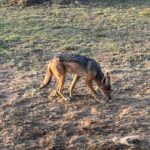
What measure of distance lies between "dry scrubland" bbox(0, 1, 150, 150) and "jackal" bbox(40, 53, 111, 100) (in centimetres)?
27

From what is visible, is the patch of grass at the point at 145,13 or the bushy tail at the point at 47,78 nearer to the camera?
the bushy tail at the point at 47,78

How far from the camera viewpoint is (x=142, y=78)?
36.0 ft

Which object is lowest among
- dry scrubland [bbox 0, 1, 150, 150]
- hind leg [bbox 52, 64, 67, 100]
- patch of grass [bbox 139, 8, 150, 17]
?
dry scrubland [bbox 0, 1, 150, 150]

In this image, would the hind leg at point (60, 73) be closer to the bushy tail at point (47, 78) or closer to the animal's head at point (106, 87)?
the bushy tail at point (47, 78)

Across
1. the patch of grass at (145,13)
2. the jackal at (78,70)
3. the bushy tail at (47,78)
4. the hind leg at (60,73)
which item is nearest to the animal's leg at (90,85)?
the jackal at (78,70)

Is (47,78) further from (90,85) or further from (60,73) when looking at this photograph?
(90,85)

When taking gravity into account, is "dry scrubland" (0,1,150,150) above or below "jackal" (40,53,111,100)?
below

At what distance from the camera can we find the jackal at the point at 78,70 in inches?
386

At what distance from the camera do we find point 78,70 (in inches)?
389

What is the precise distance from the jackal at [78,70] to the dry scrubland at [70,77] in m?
0.27

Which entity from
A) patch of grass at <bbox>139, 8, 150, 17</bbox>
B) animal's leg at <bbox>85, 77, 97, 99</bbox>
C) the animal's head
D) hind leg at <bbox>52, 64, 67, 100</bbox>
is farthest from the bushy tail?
patch of grass at <bbox>139, 8, 150, 17</bbox>

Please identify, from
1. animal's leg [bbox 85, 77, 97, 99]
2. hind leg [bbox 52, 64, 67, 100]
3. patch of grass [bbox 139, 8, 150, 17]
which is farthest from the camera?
patch of grass [bbox 139, 8, 150, 17]

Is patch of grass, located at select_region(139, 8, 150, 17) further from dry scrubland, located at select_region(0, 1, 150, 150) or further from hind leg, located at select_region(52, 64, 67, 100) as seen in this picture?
hind leg, located at select_region(52, 64, 67, 100)

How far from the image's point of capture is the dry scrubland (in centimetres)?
872
